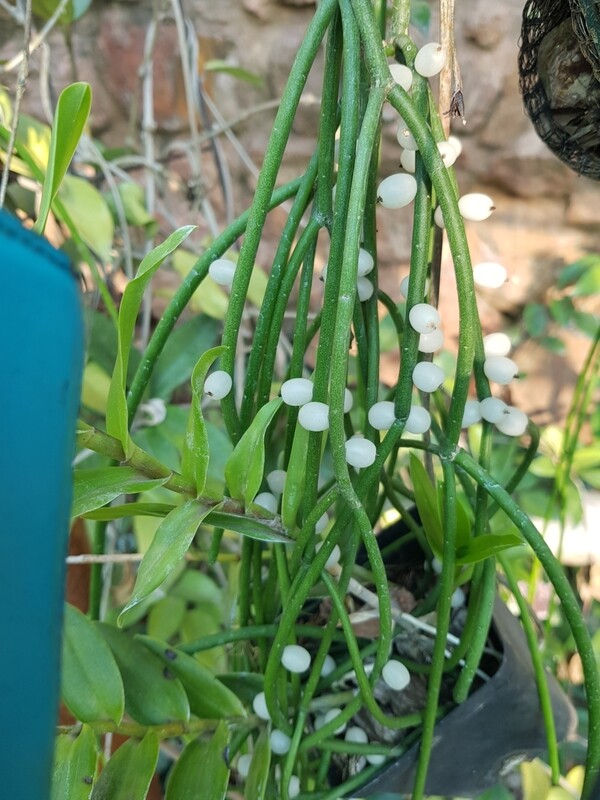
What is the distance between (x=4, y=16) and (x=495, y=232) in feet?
3.00

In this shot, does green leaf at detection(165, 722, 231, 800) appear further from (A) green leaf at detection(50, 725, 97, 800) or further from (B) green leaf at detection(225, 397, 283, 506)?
(B) green leaf at detection(225, 397, 283, 506)

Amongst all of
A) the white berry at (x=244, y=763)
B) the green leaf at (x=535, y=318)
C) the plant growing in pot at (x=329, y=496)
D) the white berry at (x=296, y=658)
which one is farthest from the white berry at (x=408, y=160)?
the green leaf at (x=535, y=318)

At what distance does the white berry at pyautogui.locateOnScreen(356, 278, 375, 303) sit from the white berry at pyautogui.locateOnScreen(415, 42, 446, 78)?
9 cm

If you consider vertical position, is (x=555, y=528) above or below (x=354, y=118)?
below

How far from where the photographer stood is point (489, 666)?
40 centimetres

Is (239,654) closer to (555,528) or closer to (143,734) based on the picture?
(143,734)

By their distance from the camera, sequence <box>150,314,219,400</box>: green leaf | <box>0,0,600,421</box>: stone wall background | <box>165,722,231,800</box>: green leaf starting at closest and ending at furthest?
1. <box>165,722,231,800</box>: green leaf
2. <box>150,314,219,400</box>: green leaf
3. <box>0,0,600,421</box>: stone wall background

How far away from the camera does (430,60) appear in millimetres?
279

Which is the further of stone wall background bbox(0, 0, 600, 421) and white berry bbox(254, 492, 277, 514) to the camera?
stone wall background bbox(0, 0, 600, 421)

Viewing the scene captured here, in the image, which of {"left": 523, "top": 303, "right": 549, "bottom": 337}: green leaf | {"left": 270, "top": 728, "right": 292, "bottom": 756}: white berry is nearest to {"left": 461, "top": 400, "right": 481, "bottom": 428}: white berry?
{"left": 270, "top": 728, "right": 292, "bottom": 756}: white berry

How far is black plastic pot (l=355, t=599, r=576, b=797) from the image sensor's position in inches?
14.2

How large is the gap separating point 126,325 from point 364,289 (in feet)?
0.39

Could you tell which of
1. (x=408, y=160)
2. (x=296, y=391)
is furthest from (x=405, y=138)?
(x=296, y=391)

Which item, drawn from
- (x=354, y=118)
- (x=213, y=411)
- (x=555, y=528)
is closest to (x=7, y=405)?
(x=354, y=118)
